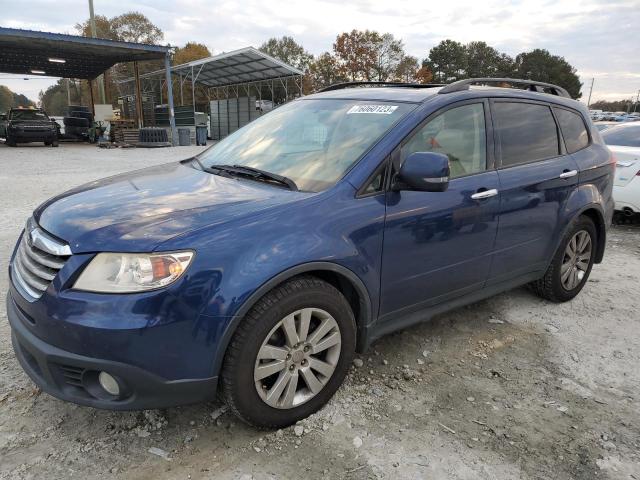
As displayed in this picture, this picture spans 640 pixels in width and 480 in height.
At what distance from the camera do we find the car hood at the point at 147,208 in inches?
83.4

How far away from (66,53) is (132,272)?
25.5 metres

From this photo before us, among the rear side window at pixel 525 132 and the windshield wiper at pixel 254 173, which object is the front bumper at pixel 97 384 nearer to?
the windshield wiper at pixel 254 173

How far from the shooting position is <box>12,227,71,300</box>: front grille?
7.07 ft

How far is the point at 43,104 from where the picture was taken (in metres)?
81.2

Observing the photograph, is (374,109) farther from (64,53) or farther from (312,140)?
(64,53)

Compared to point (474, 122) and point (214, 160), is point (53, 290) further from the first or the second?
point (474, 122)

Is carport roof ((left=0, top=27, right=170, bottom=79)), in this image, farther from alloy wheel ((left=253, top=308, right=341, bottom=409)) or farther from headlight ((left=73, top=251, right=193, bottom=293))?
alloy wheel ((left=253, top=308, right=341, bottom=409))

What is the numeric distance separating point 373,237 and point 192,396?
47.0 inches

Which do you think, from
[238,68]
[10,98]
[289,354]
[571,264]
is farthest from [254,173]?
[10,98]

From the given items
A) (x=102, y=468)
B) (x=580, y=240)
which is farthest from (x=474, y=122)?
(x=102, y=468)

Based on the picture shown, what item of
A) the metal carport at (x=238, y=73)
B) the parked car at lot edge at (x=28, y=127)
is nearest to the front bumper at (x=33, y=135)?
the parked car at lot edge at (x=28, y=127)

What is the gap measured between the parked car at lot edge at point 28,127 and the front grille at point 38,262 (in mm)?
21296

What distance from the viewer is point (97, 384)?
7.04 feet

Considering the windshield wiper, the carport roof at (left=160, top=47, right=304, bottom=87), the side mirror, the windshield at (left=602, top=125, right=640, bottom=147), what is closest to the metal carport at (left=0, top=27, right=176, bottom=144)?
the carport roof at (left=160, top=47, right=304, bottom=87)
